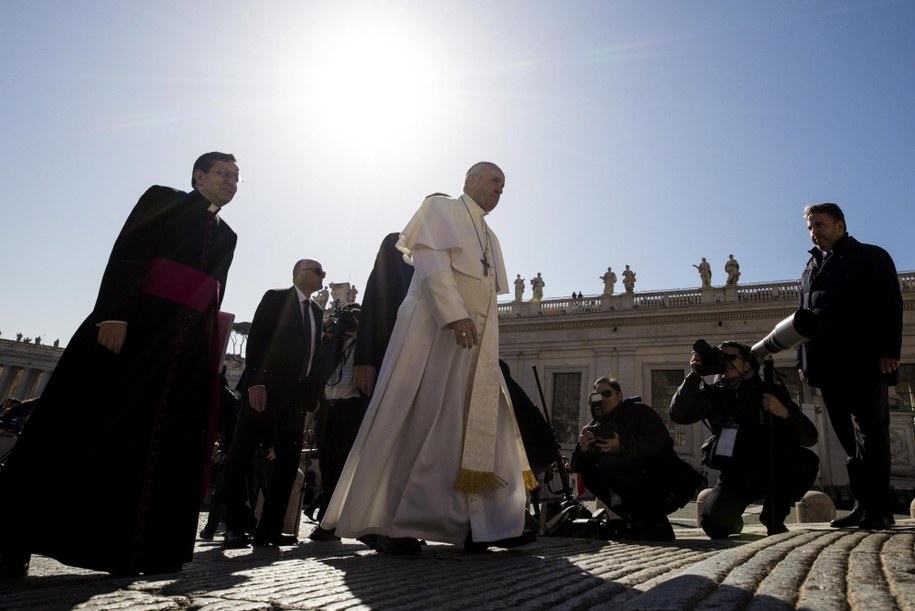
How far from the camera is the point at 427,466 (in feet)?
8.80

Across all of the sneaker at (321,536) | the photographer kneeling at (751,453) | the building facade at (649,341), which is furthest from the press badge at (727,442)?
the building facade at (649,341)

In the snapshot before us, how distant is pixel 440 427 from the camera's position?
2789mm

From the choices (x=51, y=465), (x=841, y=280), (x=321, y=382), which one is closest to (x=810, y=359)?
(x=841, y=280)

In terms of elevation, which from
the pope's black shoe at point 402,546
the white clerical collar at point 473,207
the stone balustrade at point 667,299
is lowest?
the pope's black shoe at point 402,546

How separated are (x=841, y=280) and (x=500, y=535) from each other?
3.18 meters

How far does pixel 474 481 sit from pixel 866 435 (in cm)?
286

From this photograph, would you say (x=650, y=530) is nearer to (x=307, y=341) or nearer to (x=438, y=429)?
(x=438, y=429)

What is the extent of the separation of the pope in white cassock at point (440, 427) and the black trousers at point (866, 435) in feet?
7.76

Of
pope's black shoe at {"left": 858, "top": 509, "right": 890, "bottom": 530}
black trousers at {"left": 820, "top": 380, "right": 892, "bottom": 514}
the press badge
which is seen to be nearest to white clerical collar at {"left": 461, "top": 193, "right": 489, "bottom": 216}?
the press badge

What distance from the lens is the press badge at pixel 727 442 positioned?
4.00m

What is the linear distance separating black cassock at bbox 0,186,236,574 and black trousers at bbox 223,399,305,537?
1639 millimetres

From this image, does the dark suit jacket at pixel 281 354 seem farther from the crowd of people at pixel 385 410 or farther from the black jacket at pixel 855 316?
the black jacket at pixel 855 316

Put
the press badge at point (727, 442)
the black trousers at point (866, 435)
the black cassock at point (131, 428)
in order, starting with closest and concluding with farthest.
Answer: the black cassock at point (131, 428) → the black trousers at point (866, 435) → the press badge at point (727, 442)

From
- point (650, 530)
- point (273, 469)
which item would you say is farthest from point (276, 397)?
point (650, 530)
